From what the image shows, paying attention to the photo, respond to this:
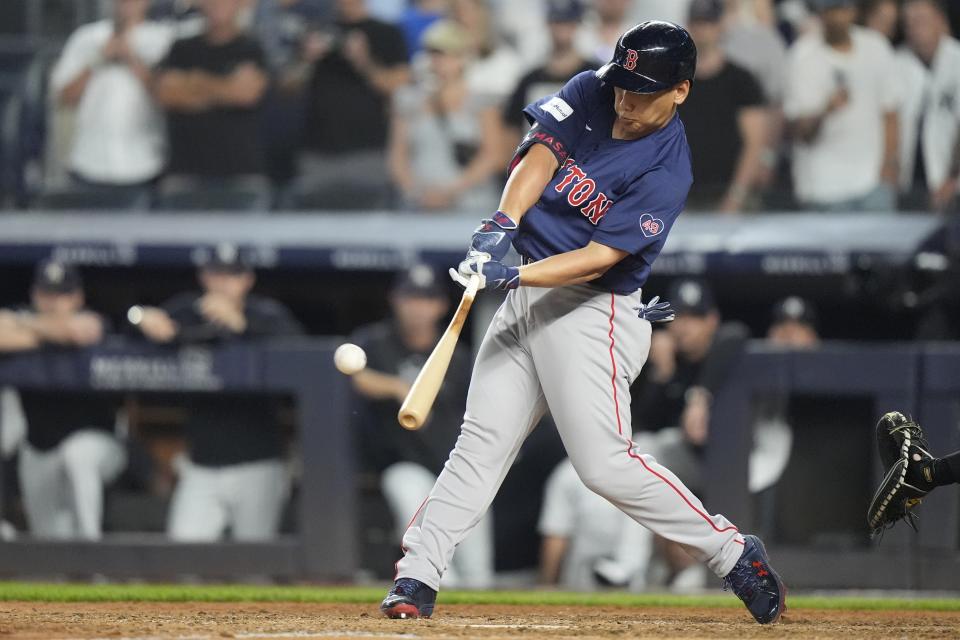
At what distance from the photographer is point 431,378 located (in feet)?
11.5

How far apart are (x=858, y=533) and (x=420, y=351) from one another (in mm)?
2022

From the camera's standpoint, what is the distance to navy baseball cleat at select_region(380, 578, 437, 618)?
145 inches

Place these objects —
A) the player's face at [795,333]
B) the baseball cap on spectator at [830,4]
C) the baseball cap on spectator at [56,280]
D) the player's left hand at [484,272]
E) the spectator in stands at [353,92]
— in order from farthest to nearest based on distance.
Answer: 1. the spectator in stands at [353,92]
2. the baseball cap on spectator at [830,4]
3. the player's face at [795,333]
4. the baseball cap on spectator at [56,280]
5. the player's left hand at [484,272]

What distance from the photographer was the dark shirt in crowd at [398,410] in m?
6.13

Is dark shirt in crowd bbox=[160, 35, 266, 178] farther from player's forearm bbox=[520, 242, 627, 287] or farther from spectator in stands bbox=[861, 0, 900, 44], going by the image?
player's forearm bbox=[520, 242, 627, 287]

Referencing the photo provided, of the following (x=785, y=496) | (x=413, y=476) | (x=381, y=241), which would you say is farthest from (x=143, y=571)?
(x=785, y=496)

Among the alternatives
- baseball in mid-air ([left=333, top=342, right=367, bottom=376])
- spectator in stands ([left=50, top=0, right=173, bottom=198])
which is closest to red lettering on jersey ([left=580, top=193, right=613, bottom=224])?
baseball in mid-air ([left=333, top=342, right=367, bottom=376])

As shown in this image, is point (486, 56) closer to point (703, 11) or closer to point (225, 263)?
point (703, 11)

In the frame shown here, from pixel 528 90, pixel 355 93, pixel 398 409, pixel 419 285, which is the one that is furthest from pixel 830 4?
pixel 398 409

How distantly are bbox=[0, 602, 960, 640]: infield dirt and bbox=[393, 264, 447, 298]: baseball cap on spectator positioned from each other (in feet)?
6.26

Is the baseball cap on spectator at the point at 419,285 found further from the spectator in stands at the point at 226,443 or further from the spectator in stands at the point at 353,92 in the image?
the spectator in stands at the point at 353,92

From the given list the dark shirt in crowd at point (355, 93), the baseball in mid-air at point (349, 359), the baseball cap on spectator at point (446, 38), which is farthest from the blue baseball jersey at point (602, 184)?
the dark shirt in crowd at point (355, 93)

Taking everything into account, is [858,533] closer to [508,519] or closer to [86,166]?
[508,519]

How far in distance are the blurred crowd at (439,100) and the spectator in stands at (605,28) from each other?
0.4 inches
